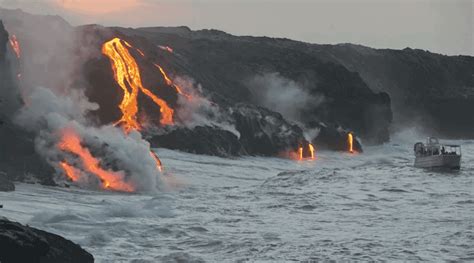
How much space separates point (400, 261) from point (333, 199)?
14.2 m

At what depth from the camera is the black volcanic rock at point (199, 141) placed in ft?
179

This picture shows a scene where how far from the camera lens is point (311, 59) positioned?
324 ft

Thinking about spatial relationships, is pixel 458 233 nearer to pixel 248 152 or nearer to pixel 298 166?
pixel 298 166

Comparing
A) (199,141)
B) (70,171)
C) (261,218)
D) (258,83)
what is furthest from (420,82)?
(261,218)

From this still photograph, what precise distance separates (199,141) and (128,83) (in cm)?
792

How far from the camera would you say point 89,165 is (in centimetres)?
3519

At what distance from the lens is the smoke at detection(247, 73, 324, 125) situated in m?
88.1

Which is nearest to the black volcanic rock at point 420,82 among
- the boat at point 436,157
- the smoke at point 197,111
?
the smoke at point 197,111

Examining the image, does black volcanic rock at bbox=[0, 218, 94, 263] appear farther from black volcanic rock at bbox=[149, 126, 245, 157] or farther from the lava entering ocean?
the lava entering ocean

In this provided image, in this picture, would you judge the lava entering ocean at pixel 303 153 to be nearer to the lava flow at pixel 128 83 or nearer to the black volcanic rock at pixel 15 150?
the lava flow at pixel 128 83

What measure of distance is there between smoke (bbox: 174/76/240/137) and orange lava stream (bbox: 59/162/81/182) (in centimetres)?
2392

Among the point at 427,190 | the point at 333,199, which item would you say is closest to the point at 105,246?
the point at 333,199

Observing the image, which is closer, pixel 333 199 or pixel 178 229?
pixel 178 229

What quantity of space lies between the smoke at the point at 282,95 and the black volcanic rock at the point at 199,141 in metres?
27.9
